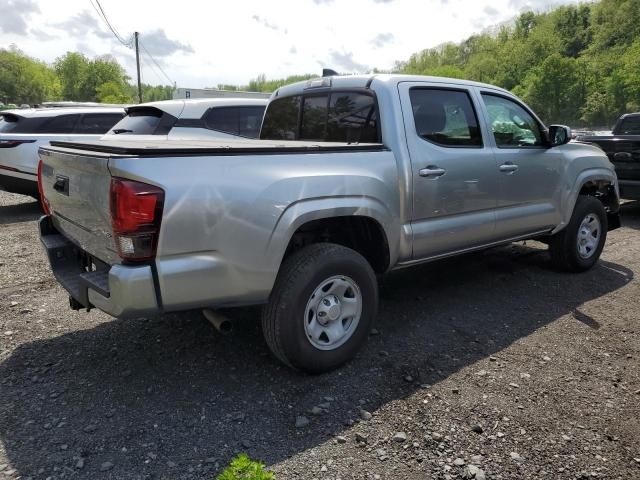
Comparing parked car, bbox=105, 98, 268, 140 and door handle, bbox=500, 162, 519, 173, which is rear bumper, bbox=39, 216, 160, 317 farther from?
parked car, bbox=105, 98, 268, 140

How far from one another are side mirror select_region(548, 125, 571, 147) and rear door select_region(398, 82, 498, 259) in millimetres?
962

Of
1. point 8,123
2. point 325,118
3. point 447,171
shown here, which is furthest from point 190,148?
point 8,123

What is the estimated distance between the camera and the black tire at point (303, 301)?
9.67 feet

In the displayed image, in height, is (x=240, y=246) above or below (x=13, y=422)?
above

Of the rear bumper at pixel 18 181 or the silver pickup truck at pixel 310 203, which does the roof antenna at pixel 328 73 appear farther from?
the rear bumper at pixel 18 181

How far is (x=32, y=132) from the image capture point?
832cm

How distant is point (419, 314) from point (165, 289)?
7.72 ft

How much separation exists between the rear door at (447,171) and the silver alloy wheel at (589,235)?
1.59 meters

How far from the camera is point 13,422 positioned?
274cm

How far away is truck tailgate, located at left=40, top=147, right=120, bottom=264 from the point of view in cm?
263

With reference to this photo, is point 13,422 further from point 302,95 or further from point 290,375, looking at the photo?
point 302,95

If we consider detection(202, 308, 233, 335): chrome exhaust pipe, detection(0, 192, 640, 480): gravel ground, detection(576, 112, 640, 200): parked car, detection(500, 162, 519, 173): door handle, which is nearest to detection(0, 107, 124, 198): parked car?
detection(0, 192, 640, 480): gravel ground

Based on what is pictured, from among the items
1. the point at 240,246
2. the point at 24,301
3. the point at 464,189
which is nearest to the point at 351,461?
the point at 240,246

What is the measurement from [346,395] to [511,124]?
304 cm
